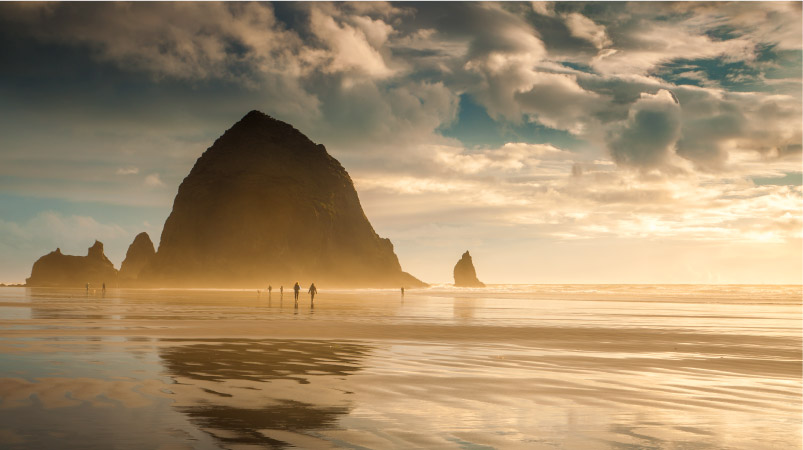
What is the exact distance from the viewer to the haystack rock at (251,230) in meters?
174

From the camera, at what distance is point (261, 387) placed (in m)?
10.9

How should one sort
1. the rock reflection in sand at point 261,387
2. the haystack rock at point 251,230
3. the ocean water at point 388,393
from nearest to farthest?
the ocean water at point 388,393 → the rock reflection in sand at point 261,387 → the haystack rock at point 251,230

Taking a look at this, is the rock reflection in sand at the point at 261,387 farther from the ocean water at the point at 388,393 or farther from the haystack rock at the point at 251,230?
the haystack rock at the point at 251,230

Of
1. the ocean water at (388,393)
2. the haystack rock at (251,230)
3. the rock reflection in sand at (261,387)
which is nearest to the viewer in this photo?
the ocean water at (388,393)

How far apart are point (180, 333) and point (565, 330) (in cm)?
1552

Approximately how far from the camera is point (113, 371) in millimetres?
12562

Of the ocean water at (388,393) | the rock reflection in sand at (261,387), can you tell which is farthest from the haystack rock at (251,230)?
the rock reflection in sand at (261,387)

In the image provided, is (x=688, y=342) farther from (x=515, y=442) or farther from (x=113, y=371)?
(x=113, y=371)

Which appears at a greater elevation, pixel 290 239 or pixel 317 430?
pixel 290 239

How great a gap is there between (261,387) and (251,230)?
6924 inches

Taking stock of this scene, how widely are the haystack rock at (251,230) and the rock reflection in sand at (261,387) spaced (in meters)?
156

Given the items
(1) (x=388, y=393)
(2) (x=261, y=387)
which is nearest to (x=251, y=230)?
(2) (x=261, y=387)

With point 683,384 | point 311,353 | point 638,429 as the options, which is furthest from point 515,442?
point 311,353

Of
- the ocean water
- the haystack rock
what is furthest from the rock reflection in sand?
the haystack rock
